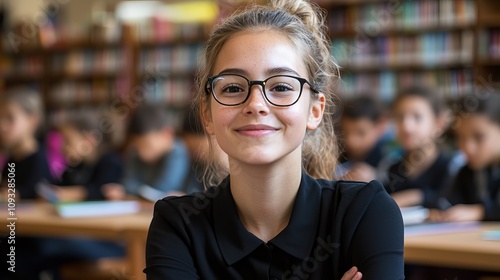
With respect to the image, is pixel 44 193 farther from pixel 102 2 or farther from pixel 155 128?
pixel 102 2

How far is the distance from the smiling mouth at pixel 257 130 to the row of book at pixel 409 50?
5016 mm

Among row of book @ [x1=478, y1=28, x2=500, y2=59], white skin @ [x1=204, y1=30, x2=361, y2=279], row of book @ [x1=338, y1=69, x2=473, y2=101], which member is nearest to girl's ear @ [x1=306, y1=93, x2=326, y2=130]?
white skin @ [x1=204, y1=30, x2=361, y2=279]

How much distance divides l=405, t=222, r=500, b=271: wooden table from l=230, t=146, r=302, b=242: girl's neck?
0.75m

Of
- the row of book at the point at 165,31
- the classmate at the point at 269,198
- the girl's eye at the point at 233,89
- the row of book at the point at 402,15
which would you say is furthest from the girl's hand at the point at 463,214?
the row of book at the point at 165,31

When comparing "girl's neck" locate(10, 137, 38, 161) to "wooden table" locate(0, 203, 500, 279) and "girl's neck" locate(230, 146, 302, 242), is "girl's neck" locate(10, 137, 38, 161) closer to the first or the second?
"wooden table" locate(0, 203, 500, 279)

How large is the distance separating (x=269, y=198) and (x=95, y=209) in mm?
2010

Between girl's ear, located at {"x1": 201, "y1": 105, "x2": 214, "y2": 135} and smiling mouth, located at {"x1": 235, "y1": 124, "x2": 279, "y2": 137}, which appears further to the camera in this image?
girl's ear, located at {"x1": 201, "y1": 105, "x2": 214, "y2": 135}

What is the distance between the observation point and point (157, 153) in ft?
13.6

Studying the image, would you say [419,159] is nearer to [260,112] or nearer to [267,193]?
[267,193]

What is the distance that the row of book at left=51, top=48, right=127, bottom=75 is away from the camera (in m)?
8.44

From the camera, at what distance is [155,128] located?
4.07 meters

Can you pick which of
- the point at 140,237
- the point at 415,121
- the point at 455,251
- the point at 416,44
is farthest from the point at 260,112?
the point at 416,44

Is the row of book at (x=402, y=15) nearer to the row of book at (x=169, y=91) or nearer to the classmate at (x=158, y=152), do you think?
the row of book at (x=169, y=91)

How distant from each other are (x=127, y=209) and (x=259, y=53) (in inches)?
84.1
